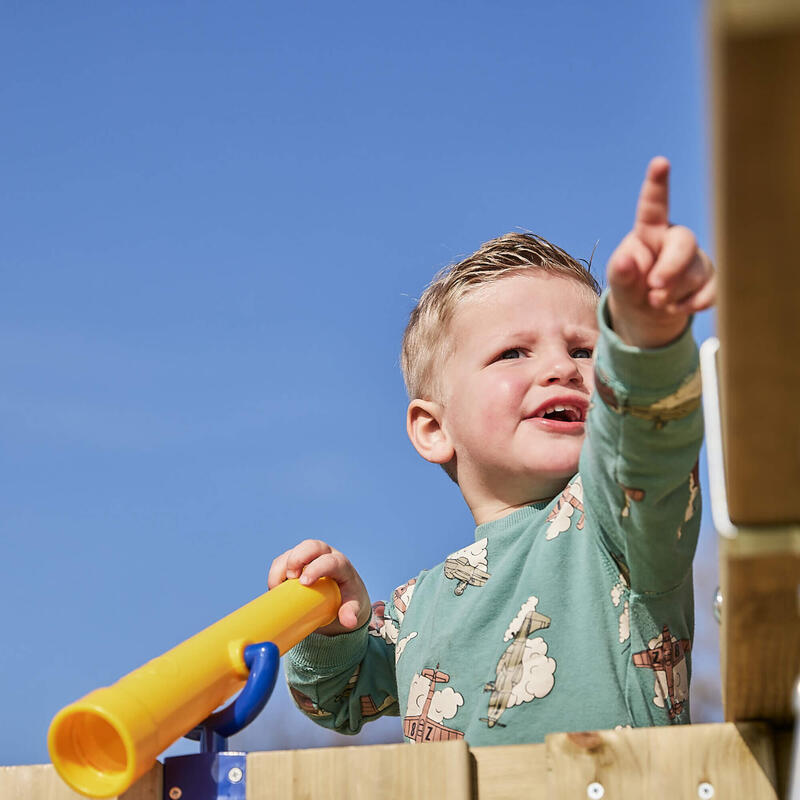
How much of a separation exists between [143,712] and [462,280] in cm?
188

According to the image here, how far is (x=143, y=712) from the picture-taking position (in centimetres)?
128

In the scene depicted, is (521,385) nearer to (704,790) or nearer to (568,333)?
(568,333)

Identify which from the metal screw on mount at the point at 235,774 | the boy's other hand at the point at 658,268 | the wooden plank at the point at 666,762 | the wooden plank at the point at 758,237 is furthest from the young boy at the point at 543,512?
the metal screw on mount at the point at 235,774

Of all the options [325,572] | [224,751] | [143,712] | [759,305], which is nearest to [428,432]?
[325,572]

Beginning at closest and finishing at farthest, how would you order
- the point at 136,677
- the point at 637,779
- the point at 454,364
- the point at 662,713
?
the point at 637,779, the point at 136,677, the point at 662,713, the point at 454,364

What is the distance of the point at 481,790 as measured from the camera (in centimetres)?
131

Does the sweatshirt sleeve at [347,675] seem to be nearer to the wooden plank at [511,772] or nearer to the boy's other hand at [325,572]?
the boy's other hand at [325,572]

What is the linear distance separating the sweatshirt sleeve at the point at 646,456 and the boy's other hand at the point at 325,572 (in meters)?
0.53

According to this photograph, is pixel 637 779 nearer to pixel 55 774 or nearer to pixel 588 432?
pixel 588 432

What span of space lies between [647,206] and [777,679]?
529 millimetres

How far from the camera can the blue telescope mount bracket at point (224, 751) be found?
4.55 ft

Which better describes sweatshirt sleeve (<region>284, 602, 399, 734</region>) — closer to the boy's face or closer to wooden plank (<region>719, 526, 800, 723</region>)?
the boy's face

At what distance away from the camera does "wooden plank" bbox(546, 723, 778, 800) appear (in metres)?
1.22

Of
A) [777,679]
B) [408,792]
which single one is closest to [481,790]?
[408,792]
